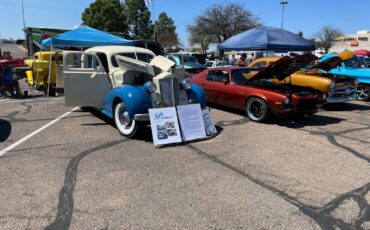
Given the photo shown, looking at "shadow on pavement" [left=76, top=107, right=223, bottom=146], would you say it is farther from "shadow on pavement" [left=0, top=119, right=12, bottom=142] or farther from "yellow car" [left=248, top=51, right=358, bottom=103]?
"yellow car" [left=248, top=51, right=358, bottom=103]

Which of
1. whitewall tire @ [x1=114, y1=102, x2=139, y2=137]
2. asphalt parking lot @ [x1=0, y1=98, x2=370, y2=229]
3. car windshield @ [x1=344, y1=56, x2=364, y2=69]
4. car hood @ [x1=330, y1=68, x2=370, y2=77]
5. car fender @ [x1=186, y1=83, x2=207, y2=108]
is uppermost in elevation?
car windshield @ [x1=344, y1=56, x2=364, y2=69]

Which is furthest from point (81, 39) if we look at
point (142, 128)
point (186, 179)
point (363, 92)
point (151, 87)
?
point (363, 92)

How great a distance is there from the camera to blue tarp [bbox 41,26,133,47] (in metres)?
10.5

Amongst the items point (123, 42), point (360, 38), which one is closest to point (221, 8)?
point (123, 42)

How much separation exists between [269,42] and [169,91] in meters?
7.29

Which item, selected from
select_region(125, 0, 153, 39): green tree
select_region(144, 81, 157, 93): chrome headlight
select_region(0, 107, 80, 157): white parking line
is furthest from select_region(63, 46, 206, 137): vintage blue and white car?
select_region(125, 0, 153, 39): green tree

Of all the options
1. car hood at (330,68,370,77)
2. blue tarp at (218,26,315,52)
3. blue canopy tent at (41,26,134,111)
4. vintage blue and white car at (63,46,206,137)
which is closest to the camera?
vintage blue and white car at (63,46,206,137)

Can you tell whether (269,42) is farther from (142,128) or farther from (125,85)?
(142,128)

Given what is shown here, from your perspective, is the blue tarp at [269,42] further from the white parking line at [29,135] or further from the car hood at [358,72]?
the white parking line at [29,135]

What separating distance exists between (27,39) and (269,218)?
22547 millimetres

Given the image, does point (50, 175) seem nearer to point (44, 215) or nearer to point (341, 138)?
point (44, 215)

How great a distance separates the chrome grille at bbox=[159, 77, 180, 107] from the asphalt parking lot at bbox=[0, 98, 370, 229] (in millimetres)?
892

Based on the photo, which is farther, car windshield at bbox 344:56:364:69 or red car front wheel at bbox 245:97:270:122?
car windshield at bbox 344:56:364:69

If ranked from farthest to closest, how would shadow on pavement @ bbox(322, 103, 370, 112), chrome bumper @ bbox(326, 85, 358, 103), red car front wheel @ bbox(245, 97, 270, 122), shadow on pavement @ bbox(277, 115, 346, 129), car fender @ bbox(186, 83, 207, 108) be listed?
shadow on pavement @ bbox(322, 103, 370, 112) < chrome bumper @ bbox(326, 85, 358, 103) < shadow on pavement @ bbox(277, 115, 346, 129) < red car front wheel @ bbox(245, 97, 270, 122) < car fender @ bbox(186, 83, 207, 108)
